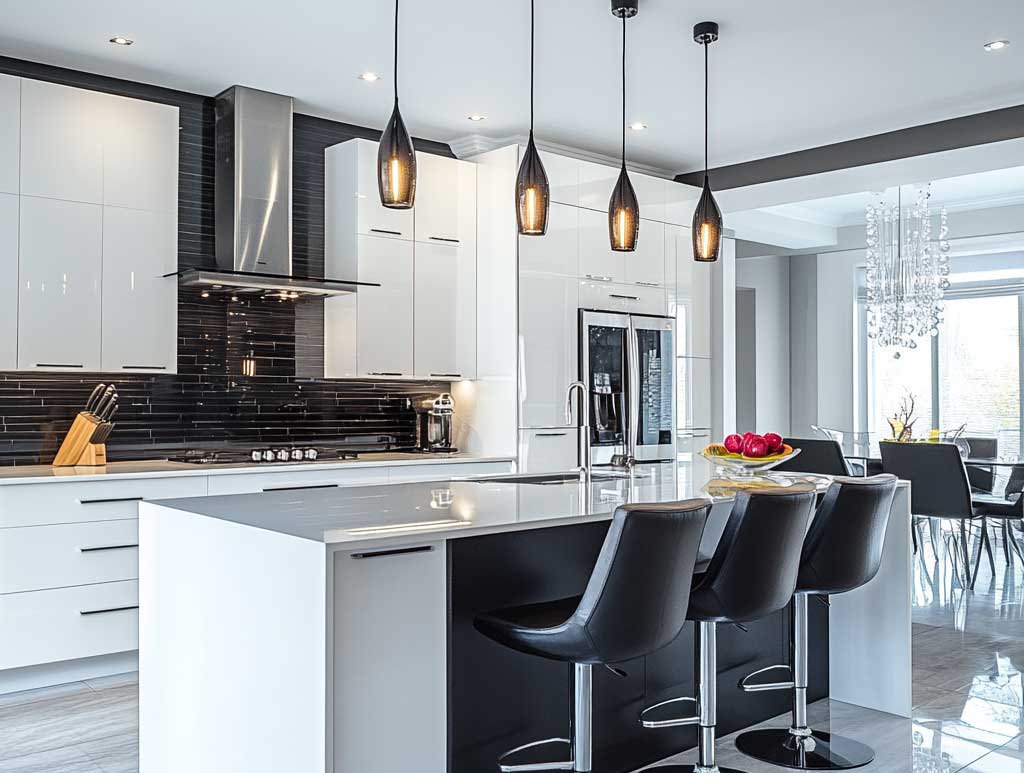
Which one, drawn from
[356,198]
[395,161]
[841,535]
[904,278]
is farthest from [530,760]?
[904,278]

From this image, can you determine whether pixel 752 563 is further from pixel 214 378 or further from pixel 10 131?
pixel 10 131

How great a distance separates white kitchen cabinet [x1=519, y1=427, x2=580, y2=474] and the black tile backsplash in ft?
2.59

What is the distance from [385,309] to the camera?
5.30 m

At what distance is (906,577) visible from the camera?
12.2 feet

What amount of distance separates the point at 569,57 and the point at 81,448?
2.83 meters

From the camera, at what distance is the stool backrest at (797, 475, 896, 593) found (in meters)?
3.06

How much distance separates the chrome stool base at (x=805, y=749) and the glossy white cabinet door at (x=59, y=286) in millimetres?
3240

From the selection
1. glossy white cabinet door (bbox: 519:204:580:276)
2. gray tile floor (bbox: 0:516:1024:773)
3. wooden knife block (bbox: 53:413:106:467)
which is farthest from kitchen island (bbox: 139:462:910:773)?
glossy white cabinet door (bbox: 519:204:580:276)

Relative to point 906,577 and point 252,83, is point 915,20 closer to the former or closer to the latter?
point 906,577

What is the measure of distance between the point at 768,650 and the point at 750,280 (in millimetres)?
6917

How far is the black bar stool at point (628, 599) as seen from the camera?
2240 millimetres

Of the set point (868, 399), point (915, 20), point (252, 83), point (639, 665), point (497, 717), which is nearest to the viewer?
point (497, 717)

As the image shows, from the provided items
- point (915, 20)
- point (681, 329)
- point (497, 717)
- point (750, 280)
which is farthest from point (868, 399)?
point (497, 717)

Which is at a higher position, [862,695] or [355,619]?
[355,619]
